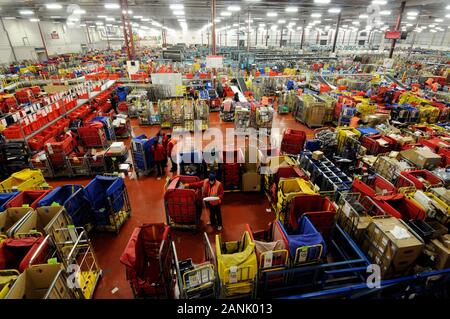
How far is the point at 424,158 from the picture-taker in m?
8.57

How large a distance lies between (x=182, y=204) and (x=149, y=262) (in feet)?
5.58

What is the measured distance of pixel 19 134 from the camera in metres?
9.88

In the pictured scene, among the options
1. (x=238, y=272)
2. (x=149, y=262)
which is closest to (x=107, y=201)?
(x=149, y=262)

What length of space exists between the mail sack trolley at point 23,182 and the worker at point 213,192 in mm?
5101

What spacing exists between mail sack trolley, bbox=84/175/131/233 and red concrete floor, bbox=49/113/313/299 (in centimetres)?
32

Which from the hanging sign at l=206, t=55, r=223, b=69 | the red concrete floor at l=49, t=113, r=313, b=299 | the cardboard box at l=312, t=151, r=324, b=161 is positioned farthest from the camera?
the hanging sign at l=206, t=55, r=223, b=69

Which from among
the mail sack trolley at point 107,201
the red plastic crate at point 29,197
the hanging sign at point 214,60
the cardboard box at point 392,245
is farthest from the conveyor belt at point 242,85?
the cardboard box at point 392,245

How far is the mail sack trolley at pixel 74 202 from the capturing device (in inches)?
258

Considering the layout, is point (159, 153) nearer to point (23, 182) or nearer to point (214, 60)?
point (23, 182)

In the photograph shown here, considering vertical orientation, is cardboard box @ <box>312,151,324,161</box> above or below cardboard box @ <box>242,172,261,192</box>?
above

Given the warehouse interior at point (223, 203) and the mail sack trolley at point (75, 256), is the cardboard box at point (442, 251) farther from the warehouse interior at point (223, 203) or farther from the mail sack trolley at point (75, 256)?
the mail sack trolley at point (75, 256)

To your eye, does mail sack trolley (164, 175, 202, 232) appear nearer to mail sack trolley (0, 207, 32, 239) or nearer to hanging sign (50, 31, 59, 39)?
mail sack trolley (0, 207, 32, 239)

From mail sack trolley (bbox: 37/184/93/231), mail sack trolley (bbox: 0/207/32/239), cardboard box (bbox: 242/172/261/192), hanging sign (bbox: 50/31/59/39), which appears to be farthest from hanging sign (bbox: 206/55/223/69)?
hanging sign (bbox: 50/31/59/39)

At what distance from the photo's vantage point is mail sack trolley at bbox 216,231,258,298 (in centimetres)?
463
